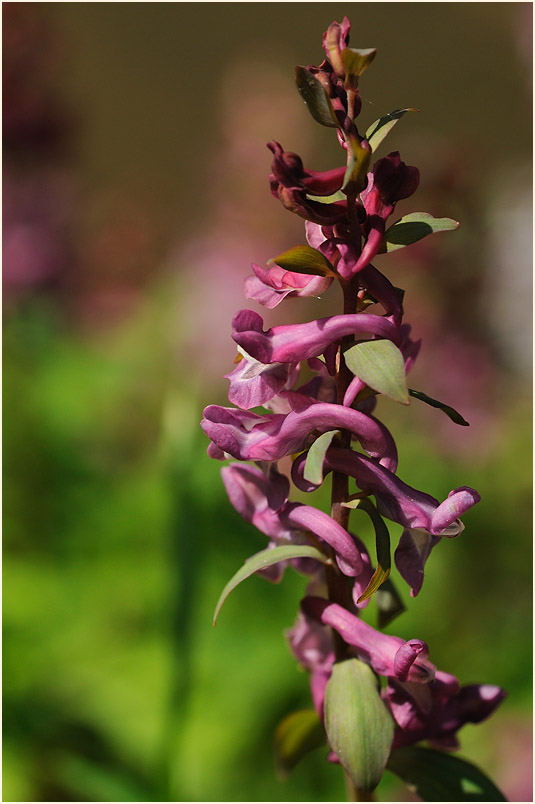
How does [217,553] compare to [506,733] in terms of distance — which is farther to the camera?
[217,553]

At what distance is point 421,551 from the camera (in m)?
0.45

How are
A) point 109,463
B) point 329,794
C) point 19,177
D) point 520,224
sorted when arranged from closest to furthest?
point 329,794
point 109,463
point 19,177
point 520,224

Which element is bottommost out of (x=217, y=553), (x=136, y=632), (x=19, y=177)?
(x=136, y=632)

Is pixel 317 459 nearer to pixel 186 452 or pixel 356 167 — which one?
pixel 356 167

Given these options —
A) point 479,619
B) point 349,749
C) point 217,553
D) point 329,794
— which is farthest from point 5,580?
point 349,749

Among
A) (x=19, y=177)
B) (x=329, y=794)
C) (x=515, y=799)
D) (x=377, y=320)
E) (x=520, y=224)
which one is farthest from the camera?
(x=520, y=224)

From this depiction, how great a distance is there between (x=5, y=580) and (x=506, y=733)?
0.90m

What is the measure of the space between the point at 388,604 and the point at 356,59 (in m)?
0.33

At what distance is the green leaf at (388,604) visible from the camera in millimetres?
509

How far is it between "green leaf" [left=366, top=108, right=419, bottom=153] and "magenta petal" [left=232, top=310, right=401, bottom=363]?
0.09 meters

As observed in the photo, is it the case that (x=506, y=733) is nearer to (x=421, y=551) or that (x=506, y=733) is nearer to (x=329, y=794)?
(x=329, y=794)

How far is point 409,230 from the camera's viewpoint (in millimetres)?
419

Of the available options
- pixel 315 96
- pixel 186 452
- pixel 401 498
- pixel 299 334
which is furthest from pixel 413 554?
pixel 186 452

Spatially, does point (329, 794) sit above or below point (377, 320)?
below
